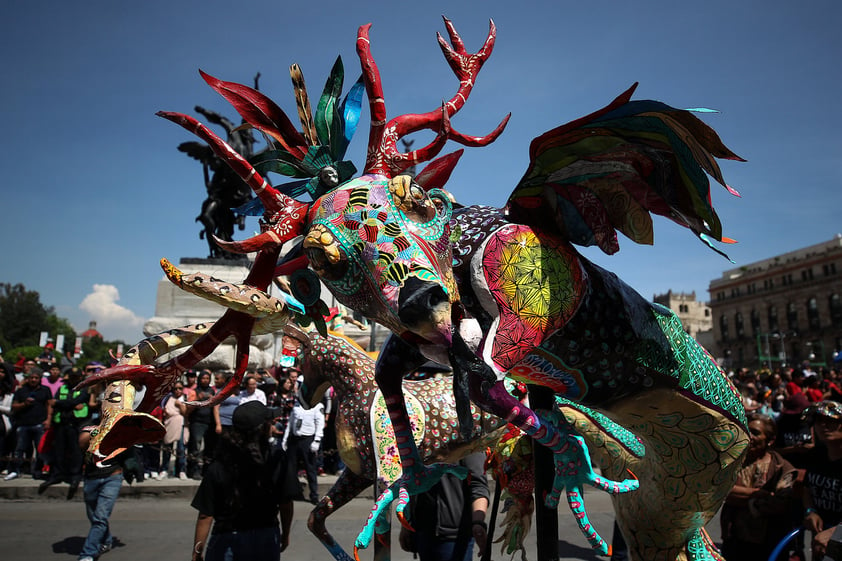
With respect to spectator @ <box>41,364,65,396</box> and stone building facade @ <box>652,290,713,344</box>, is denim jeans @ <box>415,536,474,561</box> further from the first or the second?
stone building facade @ <box>652,290,713,344</box>

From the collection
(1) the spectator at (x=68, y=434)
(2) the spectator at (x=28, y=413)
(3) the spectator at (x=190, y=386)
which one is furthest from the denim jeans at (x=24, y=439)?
(3) the spectator at (x=190, y=386)

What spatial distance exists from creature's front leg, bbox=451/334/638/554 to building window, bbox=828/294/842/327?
6289 centimetres

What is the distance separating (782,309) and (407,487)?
68.3 metres

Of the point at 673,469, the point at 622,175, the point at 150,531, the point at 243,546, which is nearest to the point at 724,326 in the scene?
the point at 150,531

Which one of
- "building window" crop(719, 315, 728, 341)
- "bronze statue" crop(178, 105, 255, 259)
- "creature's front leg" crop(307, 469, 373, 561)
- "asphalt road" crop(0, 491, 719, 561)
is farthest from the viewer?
"building window" crop(719, 315, 728, 341)

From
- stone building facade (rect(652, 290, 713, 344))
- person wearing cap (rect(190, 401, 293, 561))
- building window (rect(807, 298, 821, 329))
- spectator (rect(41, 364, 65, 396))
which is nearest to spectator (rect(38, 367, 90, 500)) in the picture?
spectator (rect(41, 364, 65, 396))

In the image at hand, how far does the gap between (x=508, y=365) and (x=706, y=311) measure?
96318 millimetres

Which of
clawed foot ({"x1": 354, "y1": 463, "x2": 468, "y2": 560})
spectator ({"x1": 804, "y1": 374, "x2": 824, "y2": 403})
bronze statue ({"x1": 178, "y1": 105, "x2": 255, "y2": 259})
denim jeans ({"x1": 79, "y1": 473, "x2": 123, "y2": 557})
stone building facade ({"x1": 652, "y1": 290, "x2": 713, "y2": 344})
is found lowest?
denim jeans ({"x1": 79, "y1": 473, "x2": 123, "y2": 557})

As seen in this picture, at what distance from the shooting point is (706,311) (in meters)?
87.9

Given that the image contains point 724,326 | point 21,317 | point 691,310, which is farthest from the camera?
point 691,310

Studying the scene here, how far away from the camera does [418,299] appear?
5.65ft

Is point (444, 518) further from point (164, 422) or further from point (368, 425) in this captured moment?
point (164, 422)

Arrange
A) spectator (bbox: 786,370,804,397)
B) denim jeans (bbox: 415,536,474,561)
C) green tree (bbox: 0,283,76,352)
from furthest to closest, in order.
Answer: green tree (bbox: 0,283,76,352)
spectator (bbox: 786,370,804,397)
denim jeans (bbox: 415,536,474,561)

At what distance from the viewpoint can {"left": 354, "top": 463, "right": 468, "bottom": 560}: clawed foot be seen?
205 centimetres
